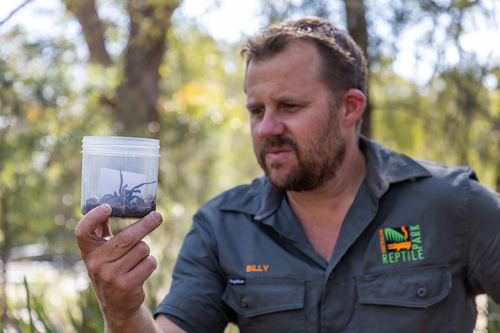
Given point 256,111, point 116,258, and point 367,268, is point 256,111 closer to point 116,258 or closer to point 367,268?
point 367,268

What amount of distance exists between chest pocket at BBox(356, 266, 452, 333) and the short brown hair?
2.93 feet

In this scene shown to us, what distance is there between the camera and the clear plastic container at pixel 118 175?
120 cm

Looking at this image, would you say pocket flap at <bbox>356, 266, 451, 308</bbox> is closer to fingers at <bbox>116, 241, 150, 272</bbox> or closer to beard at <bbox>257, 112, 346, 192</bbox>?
beard at <bbox>257, 112, 346, 192</bbox>

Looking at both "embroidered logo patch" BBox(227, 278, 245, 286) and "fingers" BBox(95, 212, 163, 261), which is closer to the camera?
"fingers" BBox(95, 212, 163, 261)

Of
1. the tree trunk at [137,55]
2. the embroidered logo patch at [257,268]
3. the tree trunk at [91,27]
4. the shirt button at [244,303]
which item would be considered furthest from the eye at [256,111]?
the tree trunk at [91,27]

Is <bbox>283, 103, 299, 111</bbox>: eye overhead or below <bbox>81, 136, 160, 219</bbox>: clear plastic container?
overhead

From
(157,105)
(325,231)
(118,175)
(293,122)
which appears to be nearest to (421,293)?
(325,231)

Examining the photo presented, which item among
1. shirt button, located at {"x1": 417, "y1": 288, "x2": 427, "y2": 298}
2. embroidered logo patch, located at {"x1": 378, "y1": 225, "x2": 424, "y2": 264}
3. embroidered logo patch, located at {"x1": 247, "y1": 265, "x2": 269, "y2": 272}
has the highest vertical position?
embroidered logo patch, located at {"x1": 378, "y1": 225, "x2": 424, "y2": 264}

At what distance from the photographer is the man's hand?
3.89 feet

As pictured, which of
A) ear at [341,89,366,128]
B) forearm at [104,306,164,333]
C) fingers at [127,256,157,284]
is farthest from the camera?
ear at [341,89,366,128]

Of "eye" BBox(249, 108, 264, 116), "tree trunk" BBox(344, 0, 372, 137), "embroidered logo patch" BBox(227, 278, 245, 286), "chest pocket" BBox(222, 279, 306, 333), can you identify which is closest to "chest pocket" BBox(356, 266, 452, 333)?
"chest pocket" BBox(222, 279, 306, 333)

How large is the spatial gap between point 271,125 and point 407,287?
899mm

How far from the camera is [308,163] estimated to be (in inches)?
79.8

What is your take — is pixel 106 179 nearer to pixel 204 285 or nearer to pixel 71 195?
pixel 204 285
